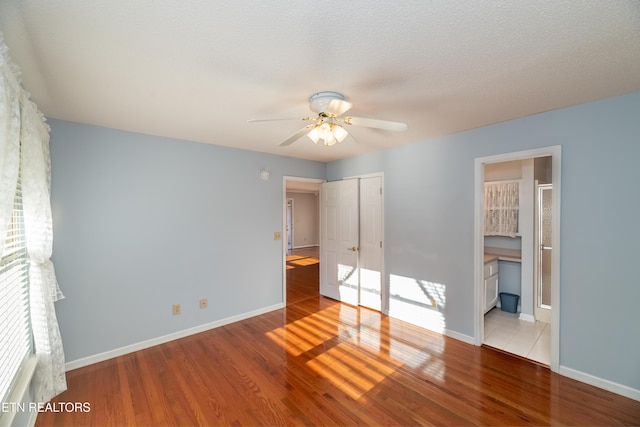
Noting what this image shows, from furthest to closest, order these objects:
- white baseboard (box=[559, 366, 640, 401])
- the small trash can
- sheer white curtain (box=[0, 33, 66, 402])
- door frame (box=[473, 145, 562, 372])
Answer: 1. the small trash can
2. door frame (box=[473, 145, 562, 372])
3. white baseboard (box=[559, 366, 640, 401])
4. sheer white curtain (box=[0, 33, 66, 402])

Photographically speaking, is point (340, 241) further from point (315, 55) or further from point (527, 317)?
point (315, 55)

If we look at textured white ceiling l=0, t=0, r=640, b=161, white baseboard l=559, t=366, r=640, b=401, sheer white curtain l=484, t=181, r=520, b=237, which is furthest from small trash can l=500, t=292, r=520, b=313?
textured white ceiling l=0, t=0, r=640, b=161

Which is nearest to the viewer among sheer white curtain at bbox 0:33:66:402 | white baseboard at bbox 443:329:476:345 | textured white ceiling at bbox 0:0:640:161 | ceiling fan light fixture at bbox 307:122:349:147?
textured white ceiling at bbox 0:0:640:161

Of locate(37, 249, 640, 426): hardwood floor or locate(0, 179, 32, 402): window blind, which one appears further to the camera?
locate(37, 249, 640, 426): hardwood floor

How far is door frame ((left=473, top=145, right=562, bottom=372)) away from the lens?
2.30 m

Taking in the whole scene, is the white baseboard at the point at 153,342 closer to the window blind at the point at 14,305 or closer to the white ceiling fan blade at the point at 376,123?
the window blind at the point at 14,305

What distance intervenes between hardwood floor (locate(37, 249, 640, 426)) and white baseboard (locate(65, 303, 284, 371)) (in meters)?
0.08

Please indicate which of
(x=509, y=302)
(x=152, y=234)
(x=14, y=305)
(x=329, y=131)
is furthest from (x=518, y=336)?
(x=14, y=305)

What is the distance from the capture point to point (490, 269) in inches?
140

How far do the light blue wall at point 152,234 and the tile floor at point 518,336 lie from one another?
9.39ft

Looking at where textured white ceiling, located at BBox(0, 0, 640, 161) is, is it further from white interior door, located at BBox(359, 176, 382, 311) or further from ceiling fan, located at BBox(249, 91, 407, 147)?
white interior door, located at BBox(359, 176, 382, 311)

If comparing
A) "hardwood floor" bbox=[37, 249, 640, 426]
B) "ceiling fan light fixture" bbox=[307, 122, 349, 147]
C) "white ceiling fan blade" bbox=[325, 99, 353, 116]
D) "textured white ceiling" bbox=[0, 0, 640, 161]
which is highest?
"textured white ceiling" bbox=[0, 0, 640, 161]

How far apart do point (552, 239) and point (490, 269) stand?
1345 mm

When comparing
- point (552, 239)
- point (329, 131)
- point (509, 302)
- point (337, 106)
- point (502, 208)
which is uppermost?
point (337, 106)
